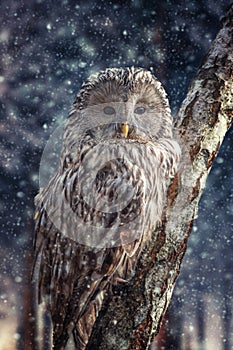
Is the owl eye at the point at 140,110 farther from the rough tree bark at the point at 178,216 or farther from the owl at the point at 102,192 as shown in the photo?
the rough tree bark at the point at 178,216

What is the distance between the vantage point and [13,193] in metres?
2.25

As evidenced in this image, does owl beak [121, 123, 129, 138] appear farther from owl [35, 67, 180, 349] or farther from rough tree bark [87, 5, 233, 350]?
rough tree bark [87, 5, 233, 350]

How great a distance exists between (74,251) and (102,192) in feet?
0.59

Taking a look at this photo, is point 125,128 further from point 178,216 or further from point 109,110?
point 178,216

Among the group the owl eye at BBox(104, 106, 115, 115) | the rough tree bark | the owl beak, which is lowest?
the rough tree bark

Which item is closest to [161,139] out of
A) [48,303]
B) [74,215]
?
[74,215]

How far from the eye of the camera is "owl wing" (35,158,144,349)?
3.66ft

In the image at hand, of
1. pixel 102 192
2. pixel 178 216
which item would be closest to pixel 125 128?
pixel 102 192

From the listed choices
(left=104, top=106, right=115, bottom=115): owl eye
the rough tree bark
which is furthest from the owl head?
the rough tree bark

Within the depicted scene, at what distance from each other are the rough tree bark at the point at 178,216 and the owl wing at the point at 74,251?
12 cm

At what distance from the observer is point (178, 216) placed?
0.98m

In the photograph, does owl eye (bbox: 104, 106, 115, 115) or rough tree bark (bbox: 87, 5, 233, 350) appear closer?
rough tree bark (bbox: 87, 5, 233, 350)

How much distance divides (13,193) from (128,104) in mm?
1258

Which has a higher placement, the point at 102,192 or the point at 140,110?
the point at 140,110
